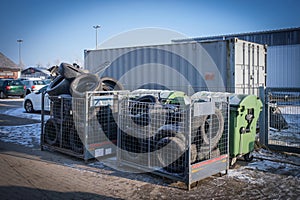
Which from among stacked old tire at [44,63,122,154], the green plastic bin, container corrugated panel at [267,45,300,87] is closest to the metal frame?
the green plastic bin

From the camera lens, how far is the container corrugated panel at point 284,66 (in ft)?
77.5

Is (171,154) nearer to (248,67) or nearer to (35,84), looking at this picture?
(248,67)

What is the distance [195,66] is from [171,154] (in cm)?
601

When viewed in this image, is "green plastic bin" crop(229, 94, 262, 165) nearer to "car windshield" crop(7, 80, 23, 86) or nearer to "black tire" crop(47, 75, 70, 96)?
"black tire" crop(47, 75, 70, 96)

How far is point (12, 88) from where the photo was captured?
2533cm

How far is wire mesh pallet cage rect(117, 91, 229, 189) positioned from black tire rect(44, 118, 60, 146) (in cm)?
196

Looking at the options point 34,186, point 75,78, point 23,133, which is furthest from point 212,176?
point 23,133

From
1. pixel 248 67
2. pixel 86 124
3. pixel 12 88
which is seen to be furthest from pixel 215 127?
pixel 12 88

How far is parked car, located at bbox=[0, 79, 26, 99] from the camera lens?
25203mm

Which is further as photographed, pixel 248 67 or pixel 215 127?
pixel 248 67

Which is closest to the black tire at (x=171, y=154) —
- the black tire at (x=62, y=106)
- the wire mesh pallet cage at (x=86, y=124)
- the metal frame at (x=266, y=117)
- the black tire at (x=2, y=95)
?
the wire mesh pallet cage at (x=86, y=124)

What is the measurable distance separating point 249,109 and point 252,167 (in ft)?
3.99

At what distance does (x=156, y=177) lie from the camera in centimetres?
579

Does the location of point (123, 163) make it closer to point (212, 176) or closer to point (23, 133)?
point (212, 176)
